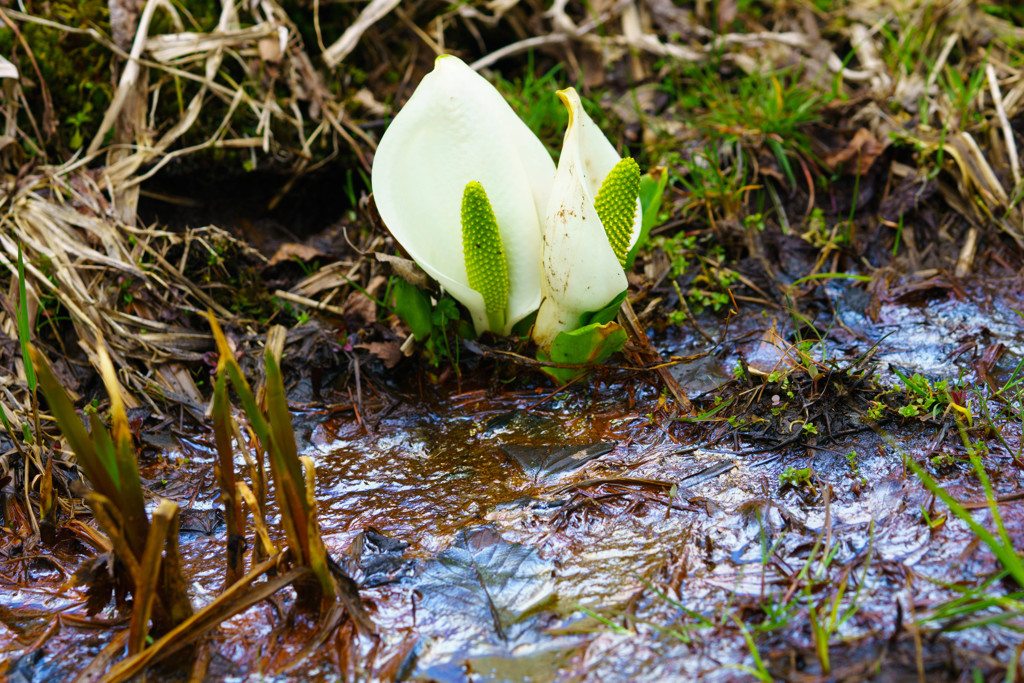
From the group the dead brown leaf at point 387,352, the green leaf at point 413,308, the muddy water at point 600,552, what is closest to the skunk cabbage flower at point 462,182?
the green leaf at point 413,308

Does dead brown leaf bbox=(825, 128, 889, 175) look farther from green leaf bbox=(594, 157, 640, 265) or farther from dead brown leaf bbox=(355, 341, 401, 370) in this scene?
dead brown leaf bbox=(355, 341, 401, 370)

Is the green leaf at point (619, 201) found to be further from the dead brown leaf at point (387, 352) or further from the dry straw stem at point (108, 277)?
the dry straw stem at point (108, 277)

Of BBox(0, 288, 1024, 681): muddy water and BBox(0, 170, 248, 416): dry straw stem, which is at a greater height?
BBox(0, 170, 248, 416): dry straw stem

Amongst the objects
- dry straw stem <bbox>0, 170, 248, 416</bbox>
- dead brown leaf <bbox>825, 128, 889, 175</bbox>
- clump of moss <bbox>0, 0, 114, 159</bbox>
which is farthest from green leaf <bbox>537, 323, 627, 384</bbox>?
clump of moss <bbox>0, 0, 114, 159</bbox>

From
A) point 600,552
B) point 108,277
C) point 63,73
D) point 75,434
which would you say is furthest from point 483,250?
point 63,73

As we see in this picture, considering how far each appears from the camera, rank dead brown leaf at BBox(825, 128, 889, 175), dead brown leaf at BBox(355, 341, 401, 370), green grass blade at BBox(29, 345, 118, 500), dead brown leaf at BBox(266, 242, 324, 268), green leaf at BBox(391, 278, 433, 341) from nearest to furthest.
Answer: green grass blade at BBox(29, 345, 118, 500) < green leaf at BBox(391, 278, 433, 341) < dead brown leaf at BBox(355, 341, 401, 370) < dead brown leaf at BBox(266, 242, 324, 268) < dead brown leaf at BBox(825, 128, 889, 175)

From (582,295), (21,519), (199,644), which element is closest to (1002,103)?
(582,295)

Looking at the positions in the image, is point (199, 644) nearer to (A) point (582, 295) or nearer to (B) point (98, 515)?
(B) point (98, 515)
